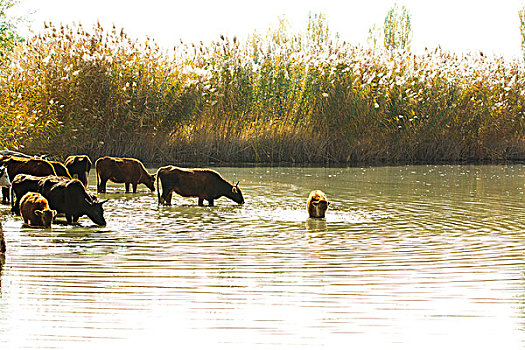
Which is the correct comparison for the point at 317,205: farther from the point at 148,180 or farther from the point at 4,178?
the point at 148,180

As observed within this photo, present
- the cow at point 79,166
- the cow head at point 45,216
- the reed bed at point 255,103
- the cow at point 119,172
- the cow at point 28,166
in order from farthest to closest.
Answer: the reed bed at point 255,103 < the cow at point 79,166 < the cow at point 119,172 < the cow at point 28,166 < the cow head at point 45,216

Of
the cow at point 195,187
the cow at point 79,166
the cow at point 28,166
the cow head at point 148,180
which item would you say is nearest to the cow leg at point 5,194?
the cow at point 28,166

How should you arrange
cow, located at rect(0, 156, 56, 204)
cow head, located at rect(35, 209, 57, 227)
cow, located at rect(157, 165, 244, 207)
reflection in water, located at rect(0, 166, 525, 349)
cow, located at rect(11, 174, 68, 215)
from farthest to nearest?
cow, located at rect(157, 165, 244, 207) < cow, located at rect(0, 156, 56, 204) < cow, located at rect(11, 174, 68, 215) < cow head, located at rect(35, 209, 57, 227) < reflection in water, located at rect(0, 166, 525, 349)

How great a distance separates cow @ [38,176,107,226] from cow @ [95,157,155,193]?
2.95 metres

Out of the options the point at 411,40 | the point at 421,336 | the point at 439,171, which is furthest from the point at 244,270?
the point at 411,40

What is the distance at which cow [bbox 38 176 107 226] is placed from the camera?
667 centimetres

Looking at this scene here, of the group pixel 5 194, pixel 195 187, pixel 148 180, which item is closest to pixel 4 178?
pixel 5 194

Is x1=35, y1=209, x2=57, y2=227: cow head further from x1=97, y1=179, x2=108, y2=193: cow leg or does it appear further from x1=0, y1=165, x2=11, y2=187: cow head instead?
x1=97, y1=179, x2=108, y2=193: cow leg

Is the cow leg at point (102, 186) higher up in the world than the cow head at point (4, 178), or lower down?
lower down

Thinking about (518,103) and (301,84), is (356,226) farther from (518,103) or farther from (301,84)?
(518,103)

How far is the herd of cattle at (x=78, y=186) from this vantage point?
667cm

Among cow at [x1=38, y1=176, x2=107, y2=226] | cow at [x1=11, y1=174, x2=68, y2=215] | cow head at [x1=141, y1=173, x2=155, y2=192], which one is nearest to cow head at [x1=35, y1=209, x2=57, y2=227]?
cow at [x1=38, y1=176, x2=107, y2=226]

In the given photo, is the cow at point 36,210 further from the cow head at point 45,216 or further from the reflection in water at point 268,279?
the reflection in water at point 268,279

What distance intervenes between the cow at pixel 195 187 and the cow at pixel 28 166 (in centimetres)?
120
